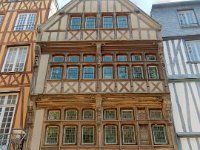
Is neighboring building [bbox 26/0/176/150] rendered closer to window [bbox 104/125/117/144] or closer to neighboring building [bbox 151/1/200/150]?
window [bbox 104/125/117/144]

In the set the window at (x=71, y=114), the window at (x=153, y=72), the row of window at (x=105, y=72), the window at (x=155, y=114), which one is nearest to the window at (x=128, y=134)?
the window at (x=155, y=114)

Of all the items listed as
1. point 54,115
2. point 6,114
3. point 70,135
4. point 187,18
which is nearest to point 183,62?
point 187,18

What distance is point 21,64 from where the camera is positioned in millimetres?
13164

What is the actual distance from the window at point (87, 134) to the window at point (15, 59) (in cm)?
445

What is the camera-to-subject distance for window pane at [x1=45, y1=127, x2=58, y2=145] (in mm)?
10203

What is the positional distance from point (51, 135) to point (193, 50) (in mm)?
7495

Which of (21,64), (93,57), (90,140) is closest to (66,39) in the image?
(93,57)

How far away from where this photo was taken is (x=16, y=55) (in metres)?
13.5

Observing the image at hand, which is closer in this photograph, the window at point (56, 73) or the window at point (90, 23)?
the window at point (56, 73)

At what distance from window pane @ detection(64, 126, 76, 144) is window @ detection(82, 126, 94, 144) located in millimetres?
346

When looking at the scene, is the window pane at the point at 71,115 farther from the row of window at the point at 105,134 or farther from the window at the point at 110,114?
the window at the point at 110,114

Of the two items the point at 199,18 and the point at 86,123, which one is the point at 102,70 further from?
the point at 199,18

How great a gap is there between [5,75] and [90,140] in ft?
16.7

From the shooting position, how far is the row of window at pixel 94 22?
1303 centimetres
